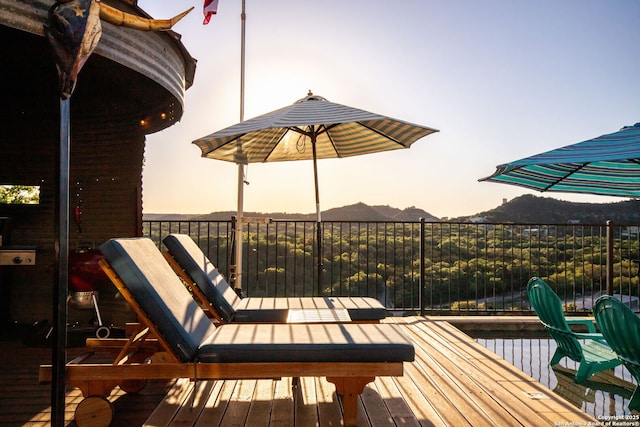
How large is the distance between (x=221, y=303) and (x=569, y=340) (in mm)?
2641

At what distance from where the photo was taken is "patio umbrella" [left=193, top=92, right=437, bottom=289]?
4164 millimetres

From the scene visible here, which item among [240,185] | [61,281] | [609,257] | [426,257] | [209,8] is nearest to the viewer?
[61,281]

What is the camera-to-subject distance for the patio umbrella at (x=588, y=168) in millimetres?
2814

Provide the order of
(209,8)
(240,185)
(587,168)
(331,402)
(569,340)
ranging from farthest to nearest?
(240,185) → (209,8) → (587,168) → (569,340) → (331,402)

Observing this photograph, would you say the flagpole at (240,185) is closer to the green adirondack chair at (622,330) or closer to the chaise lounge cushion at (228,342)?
the chaise lounge cushion at (228,342)

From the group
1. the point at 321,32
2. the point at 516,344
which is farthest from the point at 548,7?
the point at 516,344

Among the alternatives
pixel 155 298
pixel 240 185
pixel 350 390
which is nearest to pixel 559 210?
pixel 240 185

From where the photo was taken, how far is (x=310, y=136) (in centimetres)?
533

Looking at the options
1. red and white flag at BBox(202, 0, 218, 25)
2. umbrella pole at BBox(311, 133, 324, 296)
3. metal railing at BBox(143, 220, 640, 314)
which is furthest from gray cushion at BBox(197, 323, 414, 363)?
red and white flag at BBox(202, 0, 218, 25)

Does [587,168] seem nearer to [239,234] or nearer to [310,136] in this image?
[310,136]

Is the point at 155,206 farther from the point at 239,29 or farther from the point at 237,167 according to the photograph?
the point at 239,29

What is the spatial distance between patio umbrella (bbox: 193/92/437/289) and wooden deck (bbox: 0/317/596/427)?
2.03m

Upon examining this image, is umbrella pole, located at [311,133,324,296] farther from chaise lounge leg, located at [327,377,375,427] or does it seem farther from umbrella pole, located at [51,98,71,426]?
A: umbrella pole, located at [51,98,71,426]

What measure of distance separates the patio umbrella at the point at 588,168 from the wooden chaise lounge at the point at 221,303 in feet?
4.78
